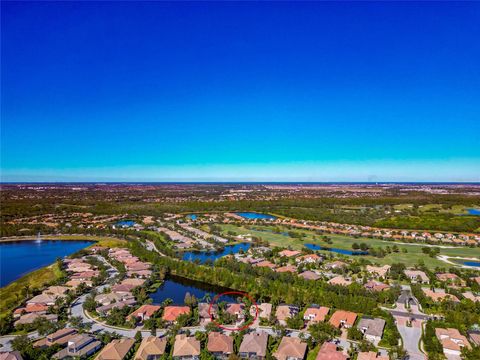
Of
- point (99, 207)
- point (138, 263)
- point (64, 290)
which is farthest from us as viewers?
point (99, 207)

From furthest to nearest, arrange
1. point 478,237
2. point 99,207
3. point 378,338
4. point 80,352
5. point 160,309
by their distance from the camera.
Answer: point 99,207
point 478,237
point 160,309
point 378,338
point 80,352

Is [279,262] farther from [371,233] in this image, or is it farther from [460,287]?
[371,233]

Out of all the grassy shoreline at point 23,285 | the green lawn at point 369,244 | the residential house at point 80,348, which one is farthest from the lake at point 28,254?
the green lawn at point 369,244

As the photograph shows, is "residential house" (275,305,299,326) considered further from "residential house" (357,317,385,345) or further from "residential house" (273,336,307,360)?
"residential house" (357,317,385,345)

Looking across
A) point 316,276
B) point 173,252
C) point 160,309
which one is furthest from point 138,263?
point 316,276

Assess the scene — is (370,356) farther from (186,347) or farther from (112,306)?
(112,306)

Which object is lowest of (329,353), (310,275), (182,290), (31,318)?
(182,290)

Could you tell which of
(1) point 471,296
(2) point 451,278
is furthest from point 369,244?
(1) point 471,296

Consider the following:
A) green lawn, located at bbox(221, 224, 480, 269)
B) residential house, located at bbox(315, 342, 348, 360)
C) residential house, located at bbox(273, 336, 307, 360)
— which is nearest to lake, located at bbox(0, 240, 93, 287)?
green lawn, located at bbox(221, 224, 480, 269)
